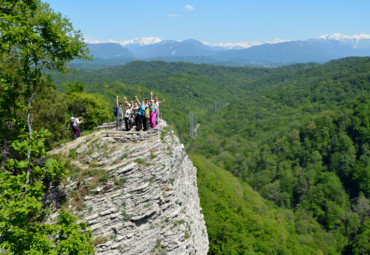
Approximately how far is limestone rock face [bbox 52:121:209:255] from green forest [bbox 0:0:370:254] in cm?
138

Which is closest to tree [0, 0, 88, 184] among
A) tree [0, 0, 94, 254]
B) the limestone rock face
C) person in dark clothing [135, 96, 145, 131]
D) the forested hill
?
tree [0, 0, 94, 254]

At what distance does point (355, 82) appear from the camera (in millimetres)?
121750

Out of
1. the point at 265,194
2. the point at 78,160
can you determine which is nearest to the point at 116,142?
the point at 78,160

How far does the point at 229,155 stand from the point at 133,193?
74.7 meters

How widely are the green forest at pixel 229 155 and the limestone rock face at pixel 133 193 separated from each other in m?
1.38

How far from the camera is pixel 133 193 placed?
40.8 ft

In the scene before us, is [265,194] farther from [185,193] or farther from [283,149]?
[185,193]

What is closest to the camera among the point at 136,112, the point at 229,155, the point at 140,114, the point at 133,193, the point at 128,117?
the point at 133,193

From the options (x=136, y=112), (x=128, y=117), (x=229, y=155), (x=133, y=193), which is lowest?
(x=229, y=155)

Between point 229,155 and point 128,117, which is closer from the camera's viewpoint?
point 128,117

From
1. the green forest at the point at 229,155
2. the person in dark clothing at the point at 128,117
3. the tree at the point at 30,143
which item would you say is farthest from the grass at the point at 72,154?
the person in dark clothing at the point at 128,117

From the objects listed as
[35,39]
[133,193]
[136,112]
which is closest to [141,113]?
[136,112]

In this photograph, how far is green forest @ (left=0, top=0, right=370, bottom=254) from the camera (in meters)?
8.41

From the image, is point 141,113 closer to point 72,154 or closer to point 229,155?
point 72,154
